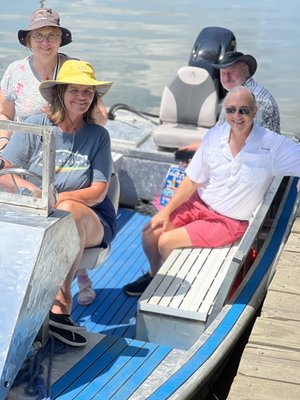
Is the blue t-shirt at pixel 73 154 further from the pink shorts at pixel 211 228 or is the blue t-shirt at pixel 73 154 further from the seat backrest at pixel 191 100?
the seat backrest at pixel 191 100

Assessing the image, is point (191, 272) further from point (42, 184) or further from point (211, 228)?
point (42, 184)

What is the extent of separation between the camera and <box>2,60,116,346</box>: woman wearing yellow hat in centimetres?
355

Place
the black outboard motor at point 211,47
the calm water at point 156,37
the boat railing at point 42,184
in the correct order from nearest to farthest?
the boat railing at point 42,184 → the black outboard motor at point 211,47 → the calm water at point 156,37

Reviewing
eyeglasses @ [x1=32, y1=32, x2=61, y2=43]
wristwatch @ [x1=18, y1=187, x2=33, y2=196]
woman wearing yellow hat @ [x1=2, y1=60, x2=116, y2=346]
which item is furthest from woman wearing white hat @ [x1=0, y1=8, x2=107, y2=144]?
wristwatch @ [x1=18, y1=187, x2=33, y2=196]

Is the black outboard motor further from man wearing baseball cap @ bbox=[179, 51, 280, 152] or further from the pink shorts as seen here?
the pink shorts

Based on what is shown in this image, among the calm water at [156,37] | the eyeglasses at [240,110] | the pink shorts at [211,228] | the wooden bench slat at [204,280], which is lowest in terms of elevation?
the calm water at [156,37]

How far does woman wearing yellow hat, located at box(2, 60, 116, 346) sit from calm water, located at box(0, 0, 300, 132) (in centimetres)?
657

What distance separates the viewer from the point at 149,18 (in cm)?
1634

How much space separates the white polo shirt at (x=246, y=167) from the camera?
3930 mm

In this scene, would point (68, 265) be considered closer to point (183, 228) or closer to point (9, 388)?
point (9, 388)

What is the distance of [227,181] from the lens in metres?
3.98

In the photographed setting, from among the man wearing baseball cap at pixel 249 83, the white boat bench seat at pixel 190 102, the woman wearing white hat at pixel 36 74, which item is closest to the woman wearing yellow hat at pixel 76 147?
the woman wearing white hat at pixel 36 74

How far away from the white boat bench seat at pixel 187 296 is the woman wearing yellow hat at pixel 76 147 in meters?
0.34

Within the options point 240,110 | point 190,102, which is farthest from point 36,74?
point 190,102
